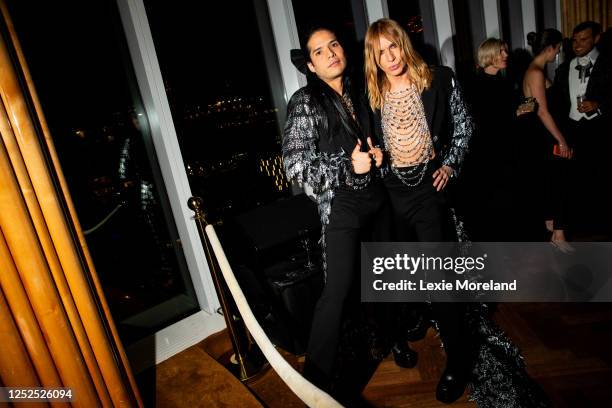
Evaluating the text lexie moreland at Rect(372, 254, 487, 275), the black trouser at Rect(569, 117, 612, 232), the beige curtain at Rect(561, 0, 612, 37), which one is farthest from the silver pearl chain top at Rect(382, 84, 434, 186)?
the beige curtain at Rect(561, 0, 612, 37)

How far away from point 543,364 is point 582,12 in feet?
14.2

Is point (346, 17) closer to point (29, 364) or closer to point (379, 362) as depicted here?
point (379, 362)

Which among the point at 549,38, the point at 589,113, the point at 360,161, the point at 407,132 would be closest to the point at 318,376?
the point at 360,161

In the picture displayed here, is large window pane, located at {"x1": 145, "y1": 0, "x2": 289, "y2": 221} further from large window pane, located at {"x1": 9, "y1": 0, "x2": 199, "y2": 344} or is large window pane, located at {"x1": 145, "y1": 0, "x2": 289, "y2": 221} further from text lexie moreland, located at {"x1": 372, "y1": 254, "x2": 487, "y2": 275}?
text lexie moreland, located at {"x1": 372, "y1": 254, "x2": 487, "y2": 275}

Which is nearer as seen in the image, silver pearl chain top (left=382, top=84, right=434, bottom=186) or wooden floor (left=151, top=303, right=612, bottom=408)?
wooden floor (left=151, top=303, right=612, bottom=408)

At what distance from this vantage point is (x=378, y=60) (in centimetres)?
175

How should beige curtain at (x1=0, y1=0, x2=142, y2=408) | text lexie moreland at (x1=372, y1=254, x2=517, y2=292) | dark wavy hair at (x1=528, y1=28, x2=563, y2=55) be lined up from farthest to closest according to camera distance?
1. dark wavy hair at (x1=528, y1=28, x2=563, y2=55)
2. text lexie moreland at (x1=372, y1=254, x2=517, y2=292)
3. beige curtain at (x1=0, y1=0, x2=142, y2=408)

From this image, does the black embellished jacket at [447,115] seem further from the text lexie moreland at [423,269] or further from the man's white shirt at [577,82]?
the man's white shirt at [577,82]

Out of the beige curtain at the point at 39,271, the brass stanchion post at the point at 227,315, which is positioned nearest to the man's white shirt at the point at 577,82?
the brass stanchion post at the point at 227,315

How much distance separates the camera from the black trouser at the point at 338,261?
164 centimetres

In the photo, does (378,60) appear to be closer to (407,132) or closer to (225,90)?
(407,132)

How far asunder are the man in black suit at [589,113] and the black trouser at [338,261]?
2.55 m

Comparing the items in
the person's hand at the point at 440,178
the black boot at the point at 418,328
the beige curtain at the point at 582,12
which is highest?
the beige curtain at the point at 582,12

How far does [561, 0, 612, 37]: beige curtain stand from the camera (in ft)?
13.4
